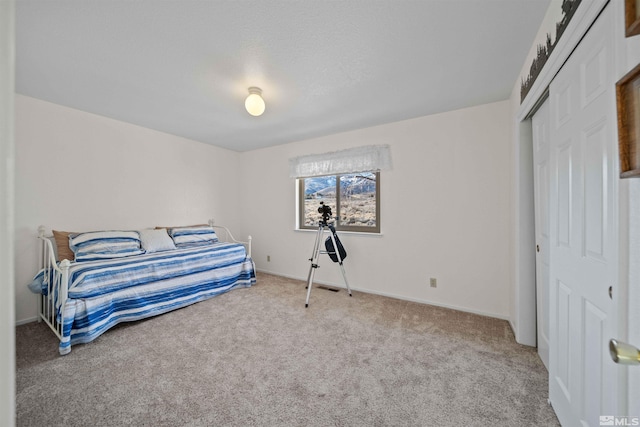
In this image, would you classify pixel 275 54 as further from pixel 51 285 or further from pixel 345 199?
pixel 51 285

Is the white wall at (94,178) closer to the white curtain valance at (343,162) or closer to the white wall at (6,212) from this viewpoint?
the white curtain valance at (343,162)

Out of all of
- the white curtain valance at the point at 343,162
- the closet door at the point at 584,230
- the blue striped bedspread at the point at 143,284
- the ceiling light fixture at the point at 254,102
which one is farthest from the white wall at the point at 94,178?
the closet door at the point at 584,230

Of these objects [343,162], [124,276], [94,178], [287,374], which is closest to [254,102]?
[343,162]

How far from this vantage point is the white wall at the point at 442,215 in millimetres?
2600

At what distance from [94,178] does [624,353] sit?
4213 millimetres

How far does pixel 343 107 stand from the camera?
107 inches

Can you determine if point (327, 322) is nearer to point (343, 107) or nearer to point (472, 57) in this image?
point (343, 107)

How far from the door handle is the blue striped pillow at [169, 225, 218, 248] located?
380 cm

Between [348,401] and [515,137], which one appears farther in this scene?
[515,137]

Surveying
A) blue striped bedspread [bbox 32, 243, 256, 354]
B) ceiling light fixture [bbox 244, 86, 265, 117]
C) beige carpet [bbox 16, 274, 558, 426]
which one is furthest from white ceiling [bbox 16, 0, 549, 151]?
beige carpet [bbox 16, 274, 558, 426]

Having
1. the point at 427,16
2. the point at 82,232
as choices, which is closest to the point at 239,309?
the point at 82,232

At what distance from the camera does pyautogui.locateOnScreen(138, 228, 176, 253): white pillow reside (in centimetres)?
309

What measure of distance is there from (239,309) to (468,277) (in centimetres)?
255

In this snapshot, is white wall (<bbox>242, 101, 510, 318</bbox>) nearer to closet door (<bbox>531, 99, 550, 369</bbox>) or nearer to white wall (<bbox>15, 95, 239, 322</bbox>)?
closet door (<bbox>531, 99, 550, 369</bbox>)
